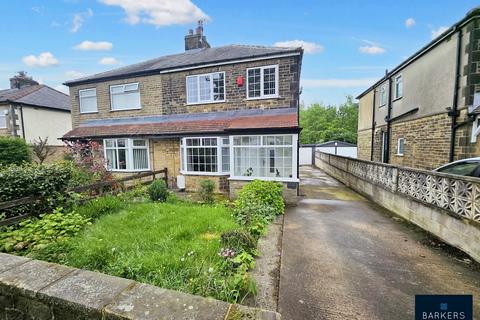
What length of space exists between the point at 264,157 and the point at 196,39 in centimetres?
1073

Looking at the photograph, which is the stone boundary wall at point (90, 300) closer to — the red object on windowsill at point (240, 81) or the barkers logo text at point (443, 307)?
the barkers logo text at point (443, 307)

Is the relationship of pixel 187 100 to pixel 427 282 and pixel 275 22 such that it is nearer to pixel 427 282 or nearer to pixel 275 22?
pixel 275 22

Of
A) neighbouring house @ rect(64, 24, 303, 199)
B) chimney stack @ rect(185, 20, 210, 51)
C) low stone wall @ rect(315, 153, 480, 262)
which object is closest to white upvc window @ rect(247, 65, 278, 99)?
neighbouring house @ rect(64, 24, 303, 199)

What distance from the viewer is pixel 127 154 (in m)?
12.4

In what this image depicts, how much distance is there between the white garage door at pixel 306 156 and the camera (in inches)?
1045

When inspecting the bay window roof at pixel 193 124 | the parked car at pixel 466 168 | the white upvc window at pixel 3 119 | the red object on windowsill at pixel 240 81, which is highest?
the red object on windowsill at pixel 240 81

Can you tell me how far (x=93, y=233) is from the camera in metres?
4.74

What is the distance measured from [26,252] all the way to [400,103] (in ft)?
52.0

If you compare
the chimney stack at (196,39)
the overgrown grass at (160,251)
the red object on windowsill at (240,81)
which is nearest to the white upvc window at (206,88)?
the red object on windowsill at (240,81)

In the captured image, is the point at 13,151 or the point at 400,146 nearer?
the point at 400,146

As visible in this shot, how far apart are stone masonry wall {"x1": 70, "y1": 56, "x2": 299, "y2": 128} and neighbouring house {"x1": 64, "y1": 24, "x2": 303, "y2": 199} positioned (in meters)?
0.04

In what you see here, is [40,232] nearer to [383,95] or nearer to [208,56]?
[208,56]

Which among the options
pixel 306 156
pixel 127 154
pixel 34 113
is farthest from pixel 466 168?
pixel 34 113

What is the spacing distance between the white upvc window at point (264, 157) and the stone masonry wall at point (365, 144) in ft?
35.8
